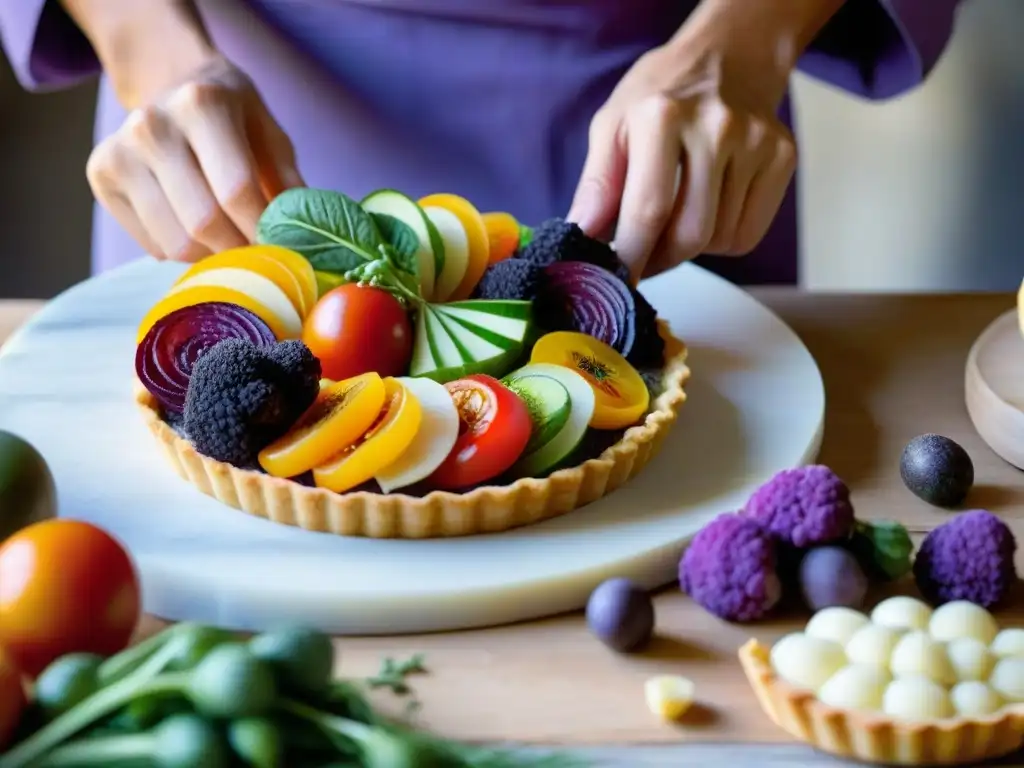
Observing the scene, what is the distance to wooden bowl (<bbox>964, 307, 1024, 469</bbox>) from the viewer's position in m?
2.12

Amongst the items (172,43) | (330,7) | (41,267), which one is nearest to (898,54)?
(330,7)

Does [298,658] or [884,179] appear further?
[884,179]

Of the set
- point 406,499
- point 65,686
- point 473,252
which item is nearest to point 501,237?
point 473,252

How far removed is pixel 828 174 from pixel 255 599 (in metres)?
3.55

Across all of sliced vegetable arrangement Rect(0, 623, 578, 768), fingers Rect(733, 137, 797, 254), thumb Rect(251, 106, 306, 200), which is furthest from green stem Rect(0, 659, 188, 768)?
fingers Rect(733, 137, 797, 254)

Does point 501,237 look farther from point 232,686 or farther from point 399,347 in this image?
point 232,686

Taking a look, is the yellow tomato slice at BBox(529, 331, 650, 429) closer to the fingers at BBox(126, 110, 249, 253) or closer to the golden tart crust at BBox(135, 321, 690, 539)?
the golden tart crust at BBox(135, 321, 690, 539)

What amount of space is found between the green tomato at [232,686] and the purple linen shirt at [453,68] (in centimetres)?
190

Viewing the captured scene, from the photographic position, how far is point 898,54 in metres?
2.94

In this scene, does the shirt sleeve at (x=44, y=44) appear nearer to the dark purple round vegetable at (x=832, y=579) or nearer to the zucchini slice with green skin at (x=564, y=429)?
the zucchini slice with green skin at (x=564, y=429)

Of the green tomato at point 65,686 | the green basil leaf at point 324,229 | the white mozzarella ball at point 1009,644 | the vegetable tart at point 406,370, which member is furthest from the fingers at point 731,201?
the green tomato at point 65,686

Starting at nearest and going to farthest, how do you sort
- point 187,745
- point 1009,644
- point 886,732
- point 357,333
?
point 187,745 < point 886,732 < point 1009,644 < point 357,333

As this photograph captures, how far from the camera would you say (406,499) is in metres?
1.78

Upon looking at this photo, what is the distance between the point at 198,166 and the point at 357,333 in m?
0.56
